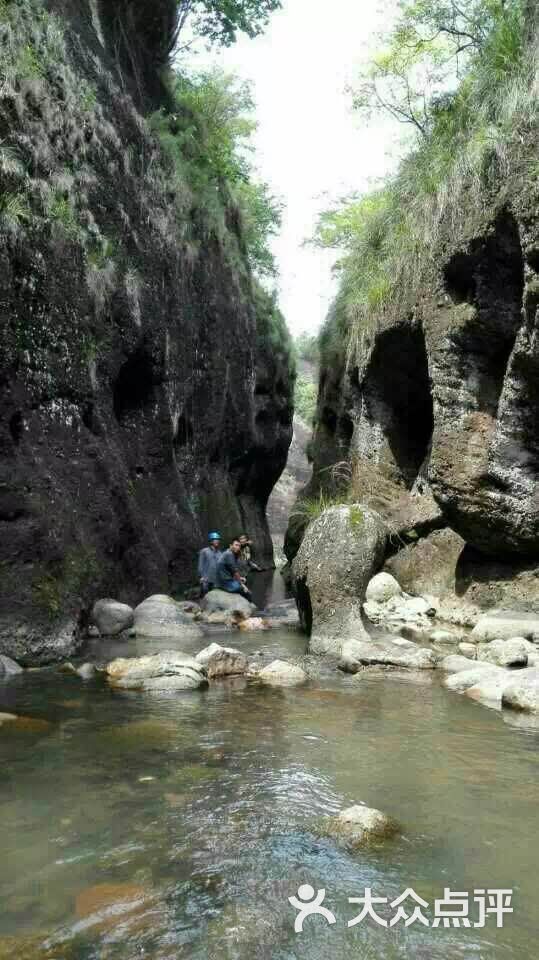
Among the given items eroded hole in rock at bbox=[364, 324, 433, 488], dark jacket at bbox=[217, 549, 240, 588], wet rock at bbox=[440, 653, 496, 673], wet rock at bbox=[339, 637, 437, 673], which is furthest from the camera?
dark jacket at bbox=[217, 549, 240, 588]

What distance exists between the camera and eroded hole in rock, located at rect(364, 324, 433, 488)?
40.8 feet

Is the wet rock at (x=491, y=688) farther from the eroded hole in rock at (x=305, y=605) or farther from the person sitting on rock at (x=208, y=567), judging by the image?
the person sitting on rock at (x=208, y=567)

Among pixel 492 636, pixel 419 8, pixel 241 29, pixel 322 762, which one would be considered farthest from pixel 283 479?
pixel 322 762

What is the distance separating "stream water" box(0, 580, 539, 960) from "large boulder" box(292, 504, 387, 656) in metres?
2.53

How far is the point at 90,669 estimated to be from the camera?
6918 mm

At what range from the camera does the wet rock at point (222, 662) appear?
686 centimetres

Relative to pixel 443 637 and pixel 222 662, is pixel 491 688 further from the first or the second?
pixel 443 637

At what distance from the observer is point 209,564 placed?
13.1 metres

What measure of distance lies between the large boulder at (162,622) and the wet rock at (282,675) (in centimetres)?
271

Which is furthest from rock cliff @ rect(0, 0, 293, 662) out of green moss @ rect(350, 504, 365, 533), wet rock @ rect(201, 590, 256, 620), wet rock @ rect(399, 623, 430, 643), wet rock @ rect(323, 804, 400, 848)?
wet rock @ rect(323, 804, 400, 848)

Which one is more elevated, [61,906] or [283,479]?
[283,479]

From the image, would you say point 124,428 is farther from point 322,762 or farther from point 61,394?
point 322,762

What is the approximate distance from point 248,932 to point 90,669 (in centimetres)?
467

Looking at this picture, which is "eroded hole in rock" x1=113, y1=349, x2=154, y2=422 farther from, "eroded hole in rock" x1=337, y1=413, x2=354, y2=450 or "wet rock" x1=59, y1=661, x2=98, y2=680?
"wet rock" x1=59, y1=661, x2=98, y2=680
